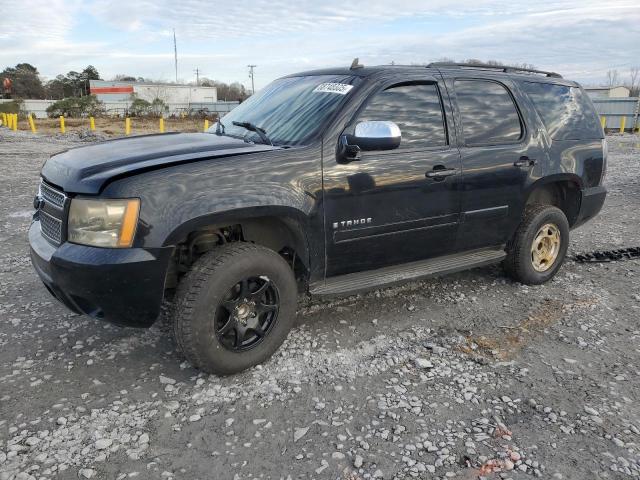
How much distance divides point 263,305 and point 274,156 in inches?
37.2

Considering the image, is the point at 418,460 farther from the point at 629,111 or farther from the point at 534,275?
the point at 629,111

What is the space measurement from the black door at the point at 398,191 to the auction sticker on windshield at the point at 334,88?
18cm

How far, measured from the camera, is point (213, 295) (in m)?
3.05

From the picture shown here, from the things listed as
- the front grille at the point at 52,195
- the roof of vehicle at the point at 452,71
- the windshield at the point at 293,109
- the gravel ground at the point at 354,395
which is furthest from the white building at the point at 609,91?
the front grille at the point at 52,195

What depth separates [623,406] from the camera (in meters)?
3.02

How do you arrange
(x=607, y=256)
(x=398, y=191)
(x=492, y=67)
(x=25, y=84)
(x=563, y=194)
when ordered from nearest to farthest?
(x=398, y=191)
(x=492, y=67)
(x=563, y=194)
(x=607, y=256)
(x=25, y=84)

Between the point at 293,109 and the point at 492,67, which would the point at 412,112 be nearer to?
the point at 293,109

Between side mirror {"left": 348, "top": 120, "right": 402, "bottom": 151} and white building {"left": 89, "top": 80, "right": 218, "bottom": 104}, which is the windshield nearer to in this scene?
side mirror {"left": 348, "top": 120, "right": 402, "bottom": 151}

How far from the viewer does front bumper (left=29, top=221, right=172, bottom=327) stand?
281 centimetres

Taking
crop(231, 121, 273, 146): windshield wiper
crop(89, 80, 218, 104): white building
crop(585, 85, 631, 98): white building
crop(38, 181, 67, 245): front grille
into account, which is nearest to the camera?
crop(38, 181, 67, 245): front grille

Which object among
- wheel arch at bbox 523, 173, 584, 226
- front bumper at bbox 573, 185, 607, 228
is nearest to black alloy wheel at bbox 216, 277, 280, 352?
wheel arch at bbox 523, 173, 584, 226

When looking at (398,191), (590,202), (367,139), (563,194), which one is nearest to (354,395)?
(398,191)

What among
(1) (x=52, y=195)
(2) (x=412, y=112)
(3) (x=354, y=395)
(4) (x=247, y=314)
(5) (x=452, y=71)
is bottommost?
(3) (x=354, y=395)

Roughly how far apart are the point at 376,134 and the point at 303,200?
639mm
